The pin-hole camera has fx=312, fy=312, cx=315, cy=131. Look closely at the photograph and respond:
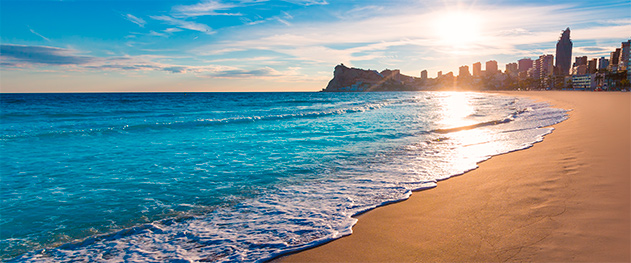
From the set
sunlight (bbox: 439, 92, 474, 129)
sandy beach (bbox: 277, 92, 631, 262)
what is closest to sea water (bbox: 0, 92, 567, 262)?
sandy beach (bbox: 277, 92, 631, 262)

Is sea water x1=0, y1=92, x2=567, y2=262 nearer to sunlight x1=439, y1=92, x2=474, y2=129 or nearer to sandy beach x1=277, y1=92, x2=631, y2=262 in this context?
sandy beach x1=277, y1=92, x2=631, y2=262

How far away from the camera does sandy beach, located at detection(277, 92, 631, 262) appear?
320cm

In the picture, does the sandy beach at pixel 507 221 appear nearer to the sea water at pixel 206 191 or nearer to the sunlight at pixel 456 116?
the sea water at pixel 206 191

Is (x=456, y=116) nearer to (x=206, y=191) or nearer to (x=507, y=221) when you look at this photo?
(x=507, y=221)

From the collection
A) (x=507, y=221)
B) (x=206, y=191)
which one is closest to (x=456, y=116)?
(x=507, y=221)

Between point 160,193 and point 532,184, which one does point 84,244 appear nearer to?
point 160,193

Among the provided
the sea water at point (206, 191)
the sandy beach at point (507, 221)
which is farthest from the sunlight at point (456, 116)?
the sandy beach at point (507, 221)

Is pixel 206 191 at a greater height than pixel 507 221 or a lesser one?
lesser

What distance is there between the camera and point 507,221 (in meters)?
3.90

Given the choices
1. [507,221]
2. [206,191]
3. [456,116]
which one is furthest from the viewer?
[456,116]

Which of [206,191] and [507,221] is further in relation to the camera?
[206,191]

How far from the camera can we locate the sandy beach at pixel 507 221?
3.20 meters

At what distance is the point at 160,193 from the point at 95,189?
154cm

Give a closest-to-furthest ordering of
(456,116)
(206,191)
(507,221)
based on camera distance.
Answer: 1. (507,221)
2. (206,191)
3. (456,116)
